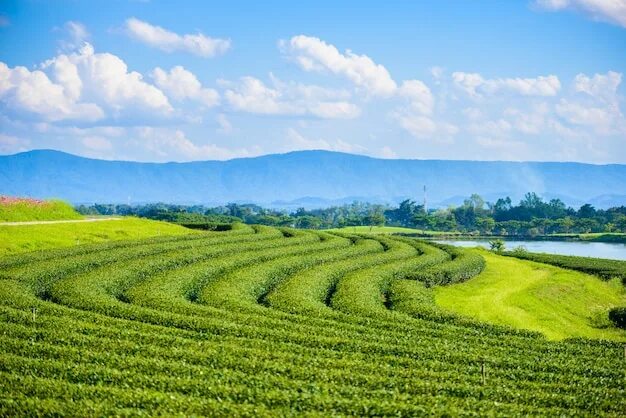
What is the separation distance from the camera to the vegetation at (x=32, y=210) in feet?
233

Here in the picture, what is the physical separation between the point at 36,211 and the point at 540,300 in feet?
178

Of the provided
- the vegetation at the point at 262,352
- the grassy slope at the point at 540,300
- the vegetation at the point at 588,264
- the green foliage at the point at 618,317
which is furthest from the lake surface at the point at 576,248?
the vegetation at the point at 262,352

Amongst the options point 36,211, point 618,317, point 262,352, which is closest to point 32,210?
point 36,211

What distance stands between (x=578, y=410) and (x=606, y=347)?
504 inches

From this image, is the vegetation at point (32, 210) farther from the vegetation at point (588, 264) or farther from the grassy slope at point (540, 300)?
the vegetation at point (588, 264)

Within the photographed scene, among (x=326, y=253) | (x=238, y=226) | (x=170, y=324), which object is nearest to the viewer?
(x=170, y=324)

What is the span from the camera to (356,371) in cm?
2334

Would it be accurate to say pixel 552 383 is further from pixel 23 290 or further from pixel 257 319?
pixel 23 290

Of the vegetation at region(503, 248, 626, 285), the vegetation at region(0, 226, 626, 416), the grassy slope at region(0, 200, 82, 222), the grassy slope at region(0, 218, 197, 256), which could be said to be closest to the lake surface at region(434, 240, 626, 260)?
the vegetation at region(503, 248, 626, 285)

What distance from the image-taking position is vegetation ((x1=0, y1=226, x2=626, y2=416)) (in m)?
19.6

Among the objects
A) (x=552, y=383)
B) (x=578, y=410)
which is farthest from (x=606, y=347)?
(x=578, y=410)

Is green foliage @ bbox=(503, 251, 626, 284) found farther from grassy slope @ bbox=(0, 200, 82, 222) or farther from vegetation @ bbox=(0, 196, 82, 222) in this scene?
vegetation @ bbox=(0, 196, 82, 222)

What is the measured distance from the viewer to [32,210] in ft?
249

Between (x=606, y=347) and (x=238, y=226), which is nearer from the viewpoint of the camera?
(x=606, y=347)
